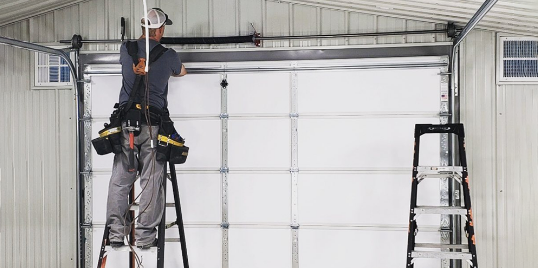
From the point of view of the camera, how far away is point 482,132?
4.95 meters

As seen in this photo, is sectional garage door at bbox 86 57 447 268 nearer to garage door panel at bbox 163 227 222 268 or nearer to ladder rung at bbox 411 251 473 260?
garage door panel at bbox 163 227 222 268

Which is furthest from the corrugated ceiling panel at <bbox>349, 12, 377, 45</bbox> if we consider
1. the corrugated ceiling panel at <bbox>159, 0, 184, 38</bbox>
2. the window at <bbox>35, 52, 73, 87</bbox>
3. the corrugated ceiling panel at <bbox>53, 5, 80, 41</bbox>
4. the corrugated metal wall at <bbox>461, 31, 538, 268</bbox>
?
the window at <bbox>35, 52, 73, 87</bbox>

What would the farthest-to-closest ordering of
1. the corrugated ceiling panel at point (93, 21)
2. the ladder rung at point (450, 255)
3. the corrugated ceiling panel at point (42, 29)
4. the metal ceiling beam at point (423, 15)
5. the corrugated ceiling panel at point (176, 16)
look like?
the corrugated ceiling panel at point (42, 29) < the corrugated ceiling panel at point (93, 21) < the corrugated ceiling panel at point (176, 16) < the metal ceiling beam at point (423, 15) < the ladder rung at point (450, 255)

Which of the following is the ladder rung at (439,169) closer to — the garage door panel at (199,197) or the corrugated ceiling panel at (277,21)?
the corrugated ceiling panel at (277,21)

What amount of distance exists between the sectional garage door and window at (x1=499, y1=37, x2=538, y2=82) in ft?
2.08

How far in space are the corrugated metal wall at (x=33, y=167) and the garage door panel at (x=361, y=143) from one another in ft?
8.68

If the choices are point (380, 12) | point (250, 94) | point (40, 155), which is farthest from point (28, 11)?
point (380, 12)

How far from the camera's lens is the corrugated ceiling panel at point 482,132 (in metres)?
4.94

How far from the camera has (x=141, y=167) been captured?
382 centimetres

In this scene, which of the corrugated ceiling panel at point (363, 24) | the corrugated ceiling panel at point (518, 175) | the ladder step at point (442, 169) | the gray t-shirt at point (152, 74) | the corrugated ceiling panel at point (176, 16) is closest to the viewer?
the gray t-shirt at point (152, 74)

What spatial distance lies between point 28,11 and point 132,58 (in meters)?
2.21

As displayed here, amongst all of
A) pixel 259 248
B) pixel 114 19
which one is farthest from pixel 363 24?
pixel 114 19

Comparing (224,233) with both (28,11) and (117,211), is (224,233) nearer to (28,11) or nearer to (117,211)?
(117,211)

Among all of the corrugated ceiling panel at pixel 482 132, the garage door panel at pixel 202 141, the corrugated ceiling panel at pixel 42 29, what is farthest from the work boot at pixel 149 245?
the corrugated ceiling panel at pixel 482 132
